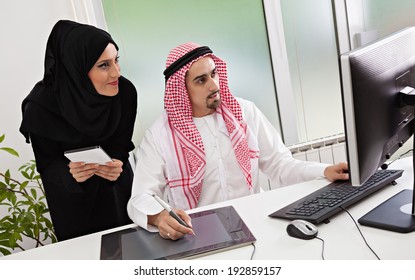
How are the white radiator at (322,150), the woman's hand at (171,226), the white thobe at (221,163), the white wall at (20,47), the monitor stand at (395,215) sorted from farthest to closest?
1. the white radiator at (322,150)
2. the white wall at (20,47)
3. the white thobe at (221,163)
4. the woman's hand at (171,226)
5. the monitor stand at (395,215)

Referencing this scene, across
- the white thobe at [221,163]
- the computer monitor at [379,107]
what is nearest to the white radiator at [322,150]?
the white thobe at [221,163]

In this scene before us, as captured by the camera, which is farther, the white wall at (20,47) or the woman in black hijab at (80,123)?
the white wall at (20,47)

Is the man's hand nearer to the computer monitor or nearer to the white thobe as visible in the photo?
the white thobe

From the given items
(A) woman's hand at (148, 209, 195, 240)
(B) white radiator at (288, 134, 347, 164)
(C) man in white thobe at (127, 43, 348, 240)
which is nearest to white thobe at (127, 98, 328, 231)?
(C) man in white thobe at (127, 43, 348, 240)

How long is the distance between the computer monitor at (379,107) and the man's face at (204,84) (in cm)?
93

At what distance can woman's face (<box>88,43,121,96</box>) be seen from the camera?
219cm

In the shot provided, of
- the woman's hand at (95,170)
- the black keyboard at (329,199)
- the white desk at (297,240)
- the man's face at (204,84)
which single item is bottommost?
the white desk at (297,240)

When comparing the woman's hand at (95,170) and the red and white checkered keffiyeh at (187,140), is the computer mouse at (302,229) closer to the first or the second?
the red and white checkered keffiyeh at (187,140)

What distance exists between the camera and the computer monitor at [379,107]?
46.6 inches

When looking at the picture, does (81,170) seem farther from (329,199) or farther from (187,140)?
(329,199)

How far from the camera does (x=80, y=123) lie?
7.31 feet

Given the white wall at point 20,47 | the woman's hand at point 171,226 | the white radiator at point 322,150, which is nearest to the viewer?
the woman's hand at point 171,226

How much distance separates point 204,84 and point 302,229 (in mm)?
976

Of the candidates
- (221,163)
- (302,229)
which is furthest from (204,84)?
(302,229)
